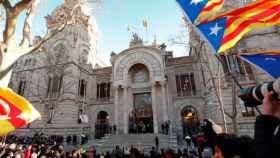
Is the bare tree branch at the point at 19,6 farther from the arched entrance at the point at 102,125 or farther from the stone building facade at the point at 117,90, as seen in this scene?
the arched entrance at the point at 102,125

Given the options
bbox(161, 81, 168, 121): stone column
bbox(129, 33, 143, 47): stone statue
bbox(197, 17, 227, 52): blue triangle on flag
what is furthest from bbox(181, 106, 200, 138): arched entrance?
bbox(197, 17, 227, 52): blue triangle on flag

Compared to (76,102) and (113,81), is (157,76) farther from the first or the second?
(76,102)

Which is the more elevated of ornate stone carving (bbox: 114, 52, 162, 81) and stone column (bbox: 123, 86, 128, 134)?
ornate stone carving (bbox: 114, 52, 162, 81)

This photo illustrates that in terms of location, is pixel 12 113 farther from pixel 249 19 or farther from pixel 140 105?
pixel 140 105

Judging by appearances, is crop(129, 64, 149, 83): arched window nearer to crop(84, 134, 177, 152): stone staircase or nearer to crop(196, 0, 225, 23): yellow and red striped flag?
crop(84, 134, 177, 152): stone staircase

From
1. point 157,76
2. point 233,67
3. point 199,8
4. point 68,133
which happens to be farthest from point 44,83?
point 199,8

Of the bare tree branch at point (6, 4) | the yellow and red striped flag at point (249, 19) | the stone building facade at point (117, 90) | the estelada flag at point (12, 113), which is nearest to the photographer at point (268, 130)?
the yellow and red striped flag at point (249, 19)

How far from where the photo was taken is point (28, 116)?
9.25 feet

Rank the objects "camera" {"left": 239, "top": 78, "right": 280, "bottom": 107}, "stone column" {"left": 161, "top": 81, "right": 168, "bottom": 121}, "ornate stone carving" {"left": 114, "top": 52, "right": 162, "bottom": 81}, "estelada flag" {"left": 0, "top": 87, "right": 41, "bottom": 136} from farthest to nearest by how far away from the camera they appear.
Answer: "ornate stone carving" {"left": 114, "top": 52, "right": 162, "bottom": 81}
"stone column" {"left": 161, "top": 81, "right": 168, "bottom": 121}
"estelada flag" {"left": 0, "top": 87, "right": 41, "bottom": 136}
"camera" {"left": 239, "top": 78, "right": 280, "bottom": 107}

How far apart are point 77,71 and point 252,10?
26020 mm

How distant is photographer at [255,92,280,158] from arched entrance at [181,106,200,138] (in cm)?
2094

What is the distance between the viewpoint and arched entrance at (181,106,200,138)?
2088 centimetres

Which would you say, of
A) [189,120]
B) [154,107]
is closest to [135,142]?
[154,107]

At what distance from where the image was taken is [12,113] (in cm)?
272
